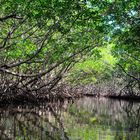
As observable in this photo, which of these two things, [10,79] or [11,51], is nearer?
[11,51]

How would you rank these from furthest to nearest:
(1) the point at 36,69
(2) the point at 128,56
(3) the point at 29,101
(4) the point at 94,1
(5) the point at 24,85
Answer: (2) the point at 128,56 < (3) the point at 29,101 < (1) the point at 36,69 < (5) the point at 24,85 < (4) the point at 94,1

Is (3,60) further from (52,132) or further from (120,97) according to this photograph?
(120,97)

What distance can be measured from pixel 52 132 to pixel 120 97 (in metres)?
32.7

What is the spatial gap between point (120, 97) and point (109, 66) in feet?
18.0

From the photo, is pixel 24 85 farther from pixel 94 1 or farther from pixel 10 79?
pixel 94 1

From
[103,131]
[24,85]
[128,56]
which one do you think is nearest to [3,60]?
[24,85]

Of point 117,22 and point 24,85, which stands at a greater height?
point 117,22

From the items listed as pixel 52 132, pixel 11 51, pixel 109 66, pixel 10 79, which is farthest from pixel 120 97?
pixel 52 132

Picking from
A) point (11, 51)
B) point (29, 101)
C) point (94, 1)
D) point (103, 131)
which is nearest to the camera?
point (103, 131)

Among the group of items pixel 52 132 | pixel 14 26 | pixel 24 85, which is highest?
pixel 14 26

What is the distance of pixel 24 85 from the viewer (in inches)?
707

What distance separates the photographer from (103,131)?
34.8 feet

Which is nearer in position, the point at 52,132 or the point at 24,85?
the point at 52,132

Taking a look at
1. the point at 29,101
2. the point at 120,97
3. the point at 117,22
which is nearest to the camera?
the point at 117,22
